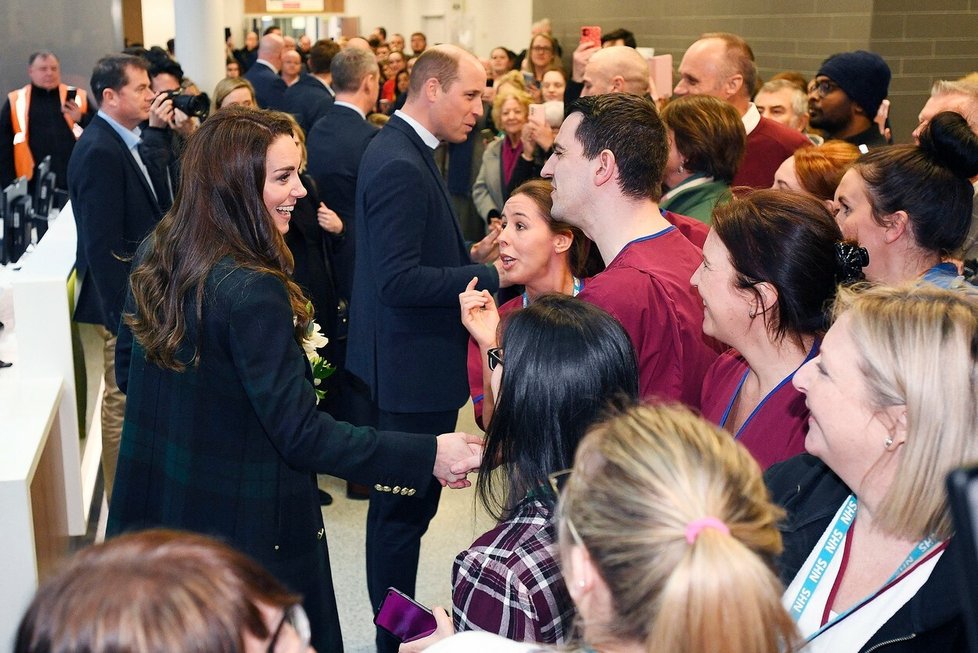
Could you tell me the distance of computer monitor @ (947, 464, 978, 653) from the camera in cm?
66

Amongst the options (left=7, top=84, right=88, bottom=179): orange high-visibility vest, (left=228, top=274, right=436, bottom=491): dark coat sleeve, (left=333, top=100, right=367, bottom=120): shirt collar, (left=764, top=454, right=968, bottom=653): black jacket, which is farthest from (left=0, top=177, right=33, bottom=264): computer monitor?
(left=764, top=454, right=968, bottom=653): black jacket

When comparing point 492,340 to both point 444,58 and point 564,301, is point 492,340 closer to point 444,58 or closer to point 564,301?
point 564,301

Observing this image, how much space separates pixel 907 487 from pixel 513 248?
62.6 inches

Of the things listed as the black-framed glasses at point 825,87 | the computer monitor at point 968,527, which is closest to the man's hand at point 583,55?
the black-framed glasses at point 825,87

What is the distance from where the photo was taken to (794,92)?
4980 millimetres

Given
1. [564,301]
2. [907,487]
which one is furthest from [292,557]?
[907,487]

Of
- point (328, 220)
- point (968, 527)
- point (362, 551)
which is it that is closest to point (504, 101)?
point (328, 220)

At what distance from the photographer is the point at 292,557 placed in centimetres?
205

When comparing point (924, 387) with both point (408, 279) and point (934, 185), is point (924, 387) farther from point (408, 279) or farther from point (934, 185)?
point (408, 279)

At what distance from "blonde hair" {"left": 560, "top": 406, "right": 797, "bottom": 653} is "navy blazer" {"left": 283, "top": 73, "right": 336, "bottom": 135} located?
5.70 m

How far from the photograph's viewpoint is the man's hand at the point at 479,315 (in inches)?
95.9

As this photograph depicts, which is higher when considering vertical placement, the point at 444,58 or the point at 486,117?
the point at 444,58

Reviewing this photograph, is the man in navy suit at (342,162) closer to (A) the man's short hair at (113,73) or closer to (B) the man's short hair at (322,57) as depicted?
(A) the man's short hair at (113,73)

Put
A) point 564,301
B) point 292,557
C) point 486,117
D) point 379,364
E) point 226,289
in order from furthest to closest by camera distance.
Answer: point 486,117, point 379,364, point 292,557, point 226,289, point 564,301
